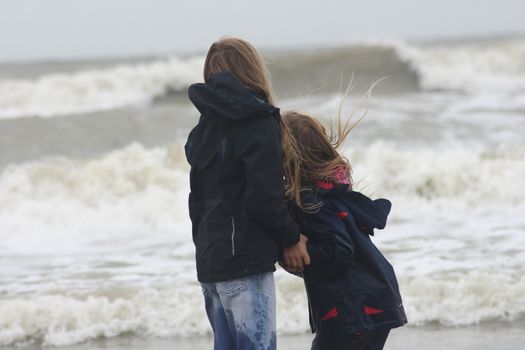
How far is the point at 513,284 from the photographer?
6.29 m

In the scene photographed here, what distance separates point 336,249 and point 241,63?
0.72 metres

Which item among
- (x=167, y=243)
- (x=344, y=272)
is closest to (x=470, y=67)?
(x=167, y=243)

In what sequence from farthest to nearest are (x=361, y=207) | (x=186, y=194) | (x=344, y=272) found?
(x=186, y=194)
(x=361, y=207)
(x=344, y=272)

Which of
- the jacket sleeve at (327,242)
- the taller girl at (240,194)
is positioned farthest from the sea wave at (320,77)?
the taller girl at (240,194)

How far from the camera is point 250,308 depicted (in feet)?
10.2

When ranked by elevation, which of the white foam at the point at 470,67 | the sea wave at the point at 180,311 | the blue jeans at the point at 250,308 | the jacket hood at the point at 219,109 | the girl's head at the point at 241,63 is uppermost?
the white foam at the point at 470,67

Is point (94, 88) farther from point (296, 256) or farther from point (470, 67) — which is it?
point (296, 256)

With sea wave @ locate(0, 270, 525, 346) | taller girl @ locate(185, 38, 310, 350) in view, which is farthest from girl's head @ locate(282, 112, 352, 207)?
sea wave @ locate(0, 270, 525, 346)

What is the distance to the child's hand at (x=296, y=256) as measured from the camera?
310 centimetres

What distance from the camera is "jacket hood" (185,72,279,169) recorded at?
3025 mm

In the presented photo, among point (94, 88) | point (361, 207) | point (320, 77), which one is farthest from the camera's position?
point (320, 77)

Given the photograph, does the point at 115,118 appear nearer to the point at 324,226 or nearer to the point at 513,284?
the point at 513,284

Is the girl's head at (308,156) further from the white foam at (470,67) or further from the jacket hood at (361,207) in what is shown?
the white foam at (470,67)

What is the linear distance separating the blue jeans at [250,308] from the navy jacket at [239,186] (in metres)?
0.05
